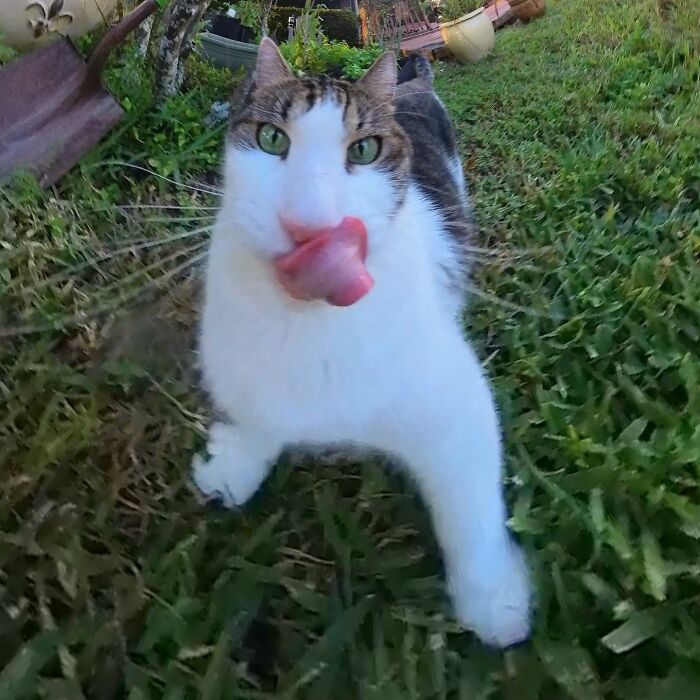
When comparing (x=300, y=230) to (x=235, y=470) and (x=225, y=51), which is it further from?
(x=225, y=51)

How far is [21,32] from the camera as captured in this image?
1.04 meters

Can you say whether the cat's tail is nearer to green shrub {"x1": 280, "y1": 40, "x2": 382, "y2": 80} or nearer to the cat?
green shrub {"x1": 280, "y1": 40, "x2": 382, "y2": 80}

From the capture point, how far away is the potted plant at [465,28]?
891 mm

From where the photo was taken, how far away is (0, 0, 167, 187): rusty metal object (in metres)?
0.94

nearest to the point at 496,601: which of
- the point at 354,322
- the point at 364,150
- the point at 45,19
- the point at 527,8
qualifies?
the point at 354,322

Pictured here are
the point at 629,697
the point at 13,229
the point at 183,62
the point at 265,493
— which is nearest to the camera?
the point at 629,697

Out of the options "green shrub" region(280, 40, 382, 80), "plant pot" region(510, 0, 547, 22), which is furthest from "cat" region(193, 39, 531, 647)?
"plant pot" region(510, 0, 547, 22)

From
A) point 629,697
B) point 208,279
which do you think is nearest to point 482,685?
point 629,697

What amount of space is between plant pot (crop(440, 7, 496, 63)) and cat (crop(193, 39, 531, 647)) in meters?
0.43

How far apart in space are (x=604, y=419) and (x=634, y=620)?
0.19 meters

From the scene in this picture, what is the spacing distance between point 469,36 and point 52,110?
0.57m

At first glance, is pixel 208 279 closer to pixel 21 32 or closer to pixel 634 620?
pixel 634 620

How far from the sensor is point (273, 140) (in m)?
0.46

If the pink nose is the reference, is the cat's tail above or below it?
below
